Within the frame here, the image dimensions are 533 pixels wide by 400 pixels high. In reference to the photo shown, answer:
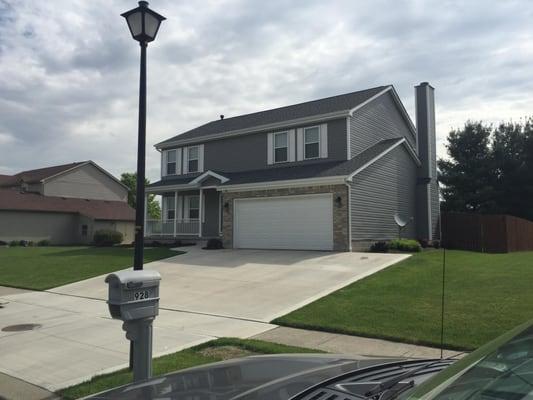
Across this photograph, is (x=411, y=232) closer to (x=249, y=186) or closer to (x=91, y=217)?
(x=249, y=186)

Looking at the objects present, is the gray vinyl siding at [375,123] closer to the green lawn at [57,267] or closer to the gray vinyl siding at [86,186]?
the green lawn at [57,267]

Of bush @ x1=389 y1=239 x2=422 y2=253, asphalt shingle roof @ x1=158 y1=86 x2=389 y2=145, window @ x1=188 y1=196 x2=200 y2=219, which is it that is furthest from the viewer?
window @ x1=188 y1=196 x2=200 y2=219

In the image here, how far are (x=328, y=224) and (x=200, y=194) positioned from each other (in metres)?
8.46

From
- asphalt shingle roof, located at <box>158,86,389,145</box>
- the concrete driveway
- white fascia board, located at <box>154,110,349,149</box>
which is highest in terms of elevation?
asphalt shingle roof, located at <box>158,86,389,145</box>

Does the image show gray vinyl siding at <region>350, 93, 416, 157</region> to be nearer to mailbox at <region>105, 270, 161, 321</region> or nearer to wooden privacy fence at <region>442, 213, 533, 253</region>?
wooden privacy fence at <region>442, 213, 533, 253</region>

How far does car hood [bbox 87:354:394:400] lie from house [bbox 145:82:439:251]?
16207mm

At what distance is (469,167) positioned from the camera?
35.3m

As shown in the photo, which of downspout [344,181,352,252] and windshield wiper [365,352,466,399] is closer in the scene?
windshield wiper [365,352,466,399]

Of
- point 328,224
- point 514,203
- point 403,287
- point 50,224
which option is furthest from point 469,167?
point 50,224

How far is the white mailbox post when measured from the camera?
428 centimetres

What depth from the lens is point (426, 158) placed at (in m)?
25.4

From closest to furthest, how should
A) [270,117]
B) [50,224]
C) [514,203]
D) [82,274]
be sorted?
[82,274]
[270,117]
[514,203]
[50,224]

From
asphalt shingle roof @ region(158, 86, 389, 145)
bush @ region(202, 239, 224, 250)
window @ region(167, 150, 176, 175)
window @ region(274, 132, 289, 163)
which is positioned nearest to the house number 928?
bush @ region(202, 239, 224, 250)

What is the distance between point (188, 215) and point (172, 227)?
113 cm
